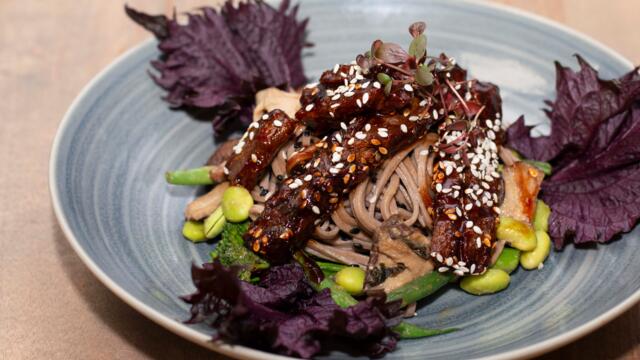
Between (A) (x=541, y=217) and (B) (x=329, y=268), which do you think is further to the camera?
(A) (x=541, y=217)

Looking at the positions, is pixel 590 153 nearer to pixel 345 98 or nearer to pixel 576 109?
pixel 576 109

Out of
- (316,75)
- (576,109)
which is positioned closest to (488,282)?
→ (576,109)

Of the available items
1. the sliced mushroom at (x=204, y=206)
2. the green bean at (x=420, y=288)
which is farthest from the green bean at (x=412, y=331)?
the sliced mushroom at (x=204, y=206)

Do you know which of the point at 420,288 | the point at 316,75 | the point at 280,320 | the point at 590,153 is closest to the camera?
the point at 280,320

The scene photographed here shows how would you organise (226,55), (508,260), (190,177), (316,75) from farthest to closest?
1. (316,75)
2. (226,55)
3. (190,177)
4. (508,260)

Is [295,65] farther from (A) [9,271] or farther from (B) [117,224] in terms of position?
(A) [9,271]

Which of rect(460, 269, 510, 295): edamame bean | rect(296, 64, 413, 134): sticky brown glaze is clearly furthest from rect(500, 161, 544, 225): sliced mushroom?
rect(296, 64, 413, 134): sticky brown glaze

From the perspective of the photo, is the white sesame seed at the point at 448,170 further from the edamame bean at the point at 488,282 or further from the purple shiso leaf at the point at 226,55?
the purple shiso leaf at the point at 226,55
